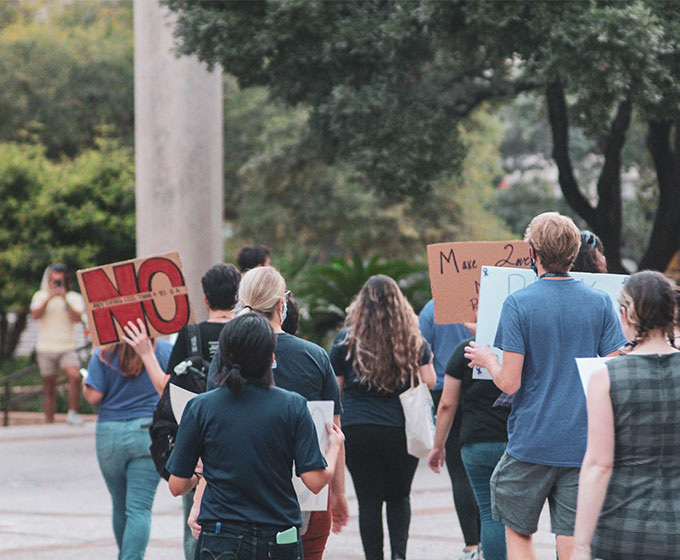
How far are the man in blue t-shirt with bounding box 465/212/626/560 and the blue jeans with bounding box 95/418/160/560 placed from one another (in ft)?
Answer: 8.19

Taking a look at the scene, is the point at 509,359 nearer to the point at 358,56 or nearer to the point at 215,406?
the point at 215,406

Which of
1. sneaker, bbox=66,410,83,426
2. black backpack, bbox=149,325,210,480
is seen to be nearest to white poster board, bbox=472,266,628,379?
black backpack, bbox=149,325,210,480

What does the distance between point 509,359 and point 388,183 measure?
741cm

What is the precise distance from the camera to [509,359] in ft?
14.1

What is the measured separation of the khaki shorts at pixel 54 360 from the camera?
14570 millimetres

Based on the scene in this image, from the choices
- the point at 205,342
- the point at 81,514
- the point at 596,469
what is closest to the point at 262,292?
the point at 205,342

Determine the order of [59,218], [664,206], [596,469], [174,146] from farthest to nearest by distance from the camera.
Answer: [59,218], [174,146], [664,206], [596,469]

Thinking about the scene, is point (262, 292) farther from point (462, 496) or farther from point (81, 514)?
point (81, 514)

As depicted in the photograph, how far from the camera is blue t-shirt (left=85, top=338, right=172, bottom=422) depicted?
6.21 metres

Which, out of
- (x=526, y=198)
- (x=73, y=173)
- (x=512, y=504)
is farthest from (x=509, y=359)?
(x=526, y=198)

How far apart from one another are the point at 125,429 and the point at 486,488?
2080 millimetres

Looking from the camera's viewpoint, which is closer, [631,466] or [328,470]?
[631,466]

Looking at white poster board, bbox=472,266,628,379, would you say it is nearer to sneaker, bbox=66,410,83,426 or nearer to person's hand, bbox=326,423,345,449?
person's hand, bbox=326,423,345,449

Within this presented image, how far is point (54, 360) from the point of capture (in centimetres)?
1467
